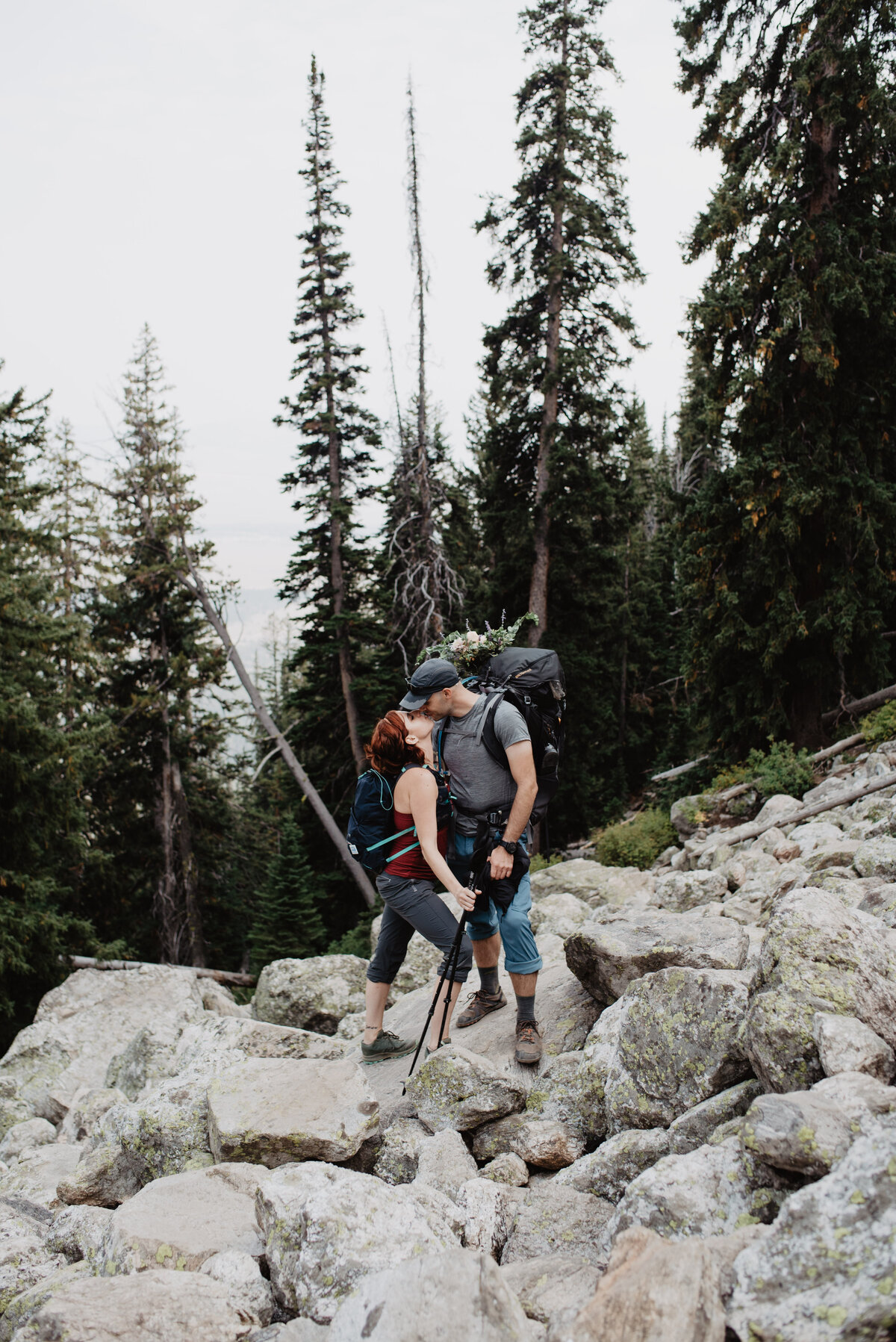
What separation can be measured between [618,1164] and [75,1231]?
2.41 metres

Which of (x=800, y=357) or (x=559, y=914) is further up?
(x=800, y=357)

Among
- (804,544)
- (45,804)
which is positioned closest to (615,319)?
(804,544)

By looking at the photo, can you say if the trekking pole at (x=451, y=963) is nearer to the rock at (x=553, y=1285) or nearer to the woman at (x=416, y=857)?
the woman at (x=416, y=857)

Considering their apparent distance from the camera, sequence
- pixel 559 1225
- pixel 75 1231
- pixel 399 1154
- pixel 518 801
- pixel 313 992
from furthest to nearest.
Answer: pixel 313 992 < pixel 518 801 < pixel 399 1154 < pixel 75 1231 < pixel 559 1225

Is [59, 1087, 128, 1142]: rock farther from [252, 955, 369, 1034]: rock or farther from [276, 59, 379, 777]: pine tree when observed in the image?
[276, 59, 379, 777]: pine tree

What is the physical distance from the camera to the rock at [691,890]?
723 cm

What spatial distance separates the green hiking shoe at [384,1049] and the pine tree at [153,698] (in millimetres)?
14988

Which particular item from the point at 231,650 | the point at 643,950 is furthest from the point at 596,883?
the point at 231,650

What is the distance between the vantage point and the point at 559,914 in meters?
8.62

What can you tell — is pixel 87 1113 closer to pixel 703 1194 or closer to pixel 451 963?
pixel 451 963

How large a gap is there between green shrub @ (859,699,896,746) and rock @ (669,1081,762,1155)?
837 centimetres

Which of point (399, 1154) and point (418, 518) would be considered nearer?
point (399, 1154)

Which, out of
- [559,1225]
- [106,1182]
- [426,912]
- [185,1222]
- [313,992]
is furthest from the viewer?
[313,992]

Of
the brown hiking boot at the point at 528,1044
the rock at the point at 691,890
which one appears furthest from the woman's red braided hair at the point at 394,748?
the rock at the point at 691,890
